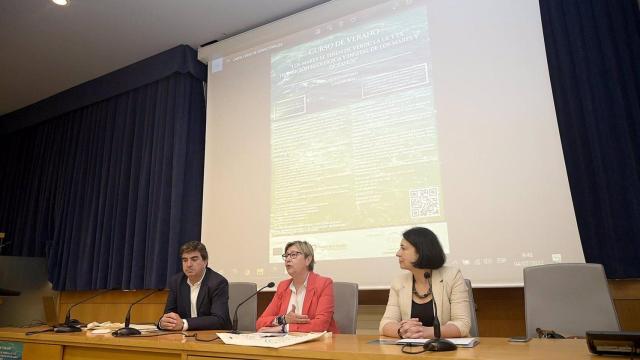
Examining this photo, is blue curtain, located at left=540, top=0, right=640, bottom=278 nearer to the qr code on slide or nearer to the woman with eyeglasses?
the qr code on slide

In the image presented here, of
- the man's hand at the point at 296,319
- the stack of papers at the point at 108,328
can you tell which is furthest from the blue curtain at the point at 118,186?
the man's hand at the point at 296,319

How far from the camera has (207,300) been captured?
2.58 m

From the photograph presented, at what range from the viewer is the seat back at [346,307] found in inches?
96.0

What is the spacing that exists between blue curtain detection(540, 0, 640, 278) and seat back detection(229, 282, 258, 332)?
1.90 meters

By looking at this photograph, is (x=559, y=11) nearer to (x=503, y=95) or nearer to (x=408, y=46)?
(x=503, y=95)

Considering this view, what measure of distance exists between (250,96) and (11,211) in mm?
3608

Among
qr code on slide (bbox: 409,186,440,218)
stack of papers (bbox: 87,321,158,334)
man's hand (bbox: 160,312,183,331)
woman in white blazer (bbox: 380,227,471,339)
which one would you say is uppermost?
qr code on slide (bbox: 409,186,440,218)

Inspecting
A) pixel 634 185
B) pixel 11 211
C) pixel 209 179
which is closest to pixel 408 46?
pixel 634 185

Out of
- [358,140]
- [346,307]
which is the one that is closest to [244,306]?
[346,307]

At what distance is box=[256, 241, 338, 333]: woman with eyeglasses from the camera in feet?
7.06

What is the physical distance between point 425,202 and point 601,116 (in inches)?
42.9

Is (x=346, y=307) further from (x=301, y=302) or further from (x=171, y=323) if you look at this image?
(x=171, y=323)

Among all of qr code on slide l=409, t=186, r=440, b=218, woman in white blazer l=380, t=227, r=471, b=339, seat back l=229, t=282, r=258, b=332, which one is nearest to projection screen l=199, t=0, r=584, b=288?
qr code on slide l=409, t=186, r=440, b=218

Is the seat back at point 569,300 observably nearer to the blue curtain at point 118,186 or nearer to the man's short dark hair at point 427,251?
the man's short dark hair at point 427,251
